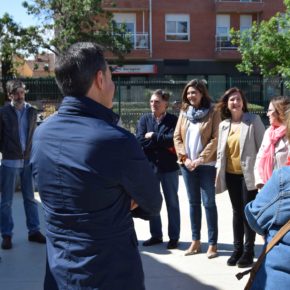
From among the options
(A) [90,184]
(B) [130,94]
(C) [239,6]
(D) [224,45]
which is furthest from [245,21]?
(A) [90,184]

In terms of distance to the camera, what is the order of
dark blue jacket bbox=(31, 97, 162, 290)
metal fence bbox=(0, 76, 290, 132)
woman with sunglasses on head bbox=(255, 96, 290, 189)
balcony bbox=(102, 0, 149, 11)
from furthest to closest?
balcony bbox=(102, 0, 149, 11) → metal fence bbox=(0, 76, 290, 132) → woman with sunglasses on head bbox=(255, 96, 290, 189) → dark blue jacket bbox=(31, 97, 162, 290)

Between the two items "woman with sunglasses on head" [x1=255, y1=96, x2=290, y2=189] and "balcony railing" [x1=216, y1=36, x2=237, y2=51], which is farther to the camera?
"balcony railing" [x1=216, y1=36, x2=237, y2=51]

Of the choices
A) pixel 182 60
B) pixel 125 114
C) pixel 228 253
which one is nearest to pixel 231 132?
pixel 228 253

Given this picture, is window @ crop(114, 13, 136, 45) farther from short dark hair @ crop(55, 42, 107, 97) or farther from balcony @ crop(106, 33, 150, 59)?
short dark hair @ crop(55, 42, 107, 97)

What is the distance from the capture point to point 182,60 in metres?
36.0

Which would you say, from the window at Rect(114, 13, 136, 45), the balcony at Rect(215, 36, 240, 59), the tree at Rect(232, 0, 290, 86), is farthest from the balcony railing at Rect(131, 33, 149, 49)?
the tree at Rect(232, 0, 290, 86)

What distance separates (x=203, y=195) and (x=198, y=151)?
0.47 m

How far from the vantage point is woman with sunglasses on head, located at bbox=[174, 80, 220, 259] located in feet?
17.5

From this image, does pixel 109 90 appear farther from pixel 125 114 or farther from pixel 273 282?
pixel 125 114

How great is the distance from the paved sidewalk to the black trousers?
0.26m

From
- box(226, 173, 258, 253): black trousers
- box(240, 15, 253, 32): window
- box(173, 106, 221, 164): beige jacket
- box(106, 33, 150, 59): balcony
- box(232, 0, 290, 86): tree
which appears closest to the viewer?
box(226, 173, 258, 253): black trousers

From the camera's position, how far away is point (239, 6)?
3528 cm

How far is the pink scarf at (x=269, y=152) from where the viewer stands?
14.9ft

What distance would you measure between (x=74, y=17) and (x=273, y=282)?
87.8ft
